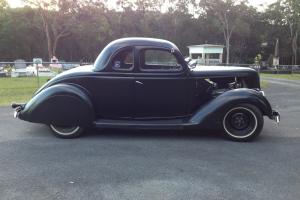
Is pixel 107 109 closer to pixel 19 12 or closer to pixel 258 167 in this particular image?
pixel 258 167

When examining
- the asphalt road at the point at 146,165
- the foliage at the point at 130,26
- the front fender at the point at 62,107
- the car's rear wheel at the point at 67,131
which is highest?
the foliage at the point at 130,26

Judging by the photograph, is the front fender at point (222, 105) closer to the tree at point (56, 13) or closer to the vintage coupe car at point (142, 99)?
the vintage coupe car at point (142, 99)

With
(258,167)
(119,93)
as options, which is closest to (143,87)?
(119,93)

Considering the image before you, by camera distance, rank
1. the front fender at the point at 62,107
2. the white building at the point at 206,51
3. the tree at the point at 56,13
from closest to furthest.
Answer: the front fender at the point at 62,107 → the white building at the point at 206,51 → the tree at the point at 56,13

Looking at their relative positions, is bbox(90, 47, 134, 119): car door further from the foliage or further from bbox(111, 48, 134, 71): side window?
the foliage

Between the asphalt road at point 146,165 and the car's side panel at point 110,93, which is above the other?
the car's side panel at point 110,93

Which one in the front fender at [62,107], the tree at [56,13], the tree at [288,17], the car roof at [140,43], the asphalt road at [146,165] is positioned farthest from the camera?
the tree at [288,17]

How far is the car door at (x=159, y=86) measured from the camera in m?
6.94

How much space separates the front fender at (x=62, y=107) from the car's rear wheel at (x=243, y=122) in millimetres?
2492

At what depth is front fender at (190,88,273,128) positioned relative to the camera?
6.79m

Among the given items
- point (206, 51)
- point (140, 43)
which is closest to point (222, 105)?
point (140, 43)

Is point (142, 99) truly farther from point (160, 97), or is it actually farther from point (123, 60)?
point (123, 60)

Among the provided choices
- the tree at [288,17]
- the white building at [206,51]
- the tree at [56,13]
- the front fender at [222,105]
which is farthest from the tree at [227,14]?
the front fender at [222,105]

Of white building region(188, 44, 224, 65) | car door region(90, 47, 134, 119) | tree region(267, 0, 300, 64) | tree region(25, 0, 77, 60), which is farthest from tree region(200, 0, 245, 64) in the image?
car door region(90, 47, 134, 119)
